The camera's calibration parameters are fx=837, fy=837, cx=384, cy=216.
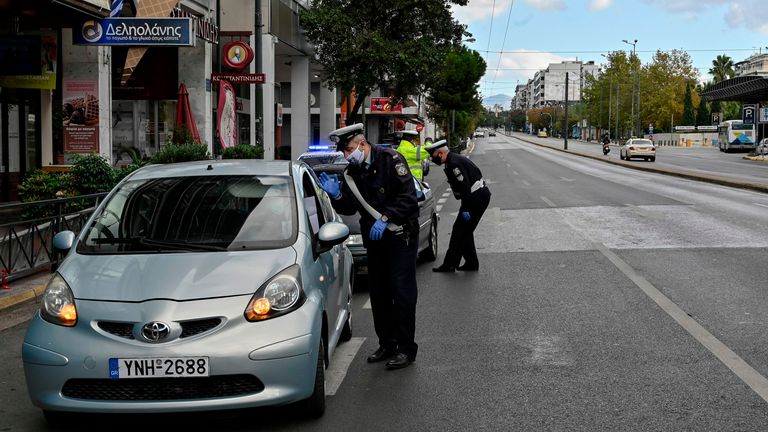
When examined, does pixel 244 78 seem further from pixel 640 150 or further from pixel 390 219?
pixel 640 150

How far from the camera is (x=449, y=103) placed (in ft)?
242

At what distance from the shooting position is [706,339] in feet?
22.0

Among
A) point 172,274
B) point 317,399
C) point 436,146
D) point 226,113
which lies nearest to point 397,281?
point 317,399

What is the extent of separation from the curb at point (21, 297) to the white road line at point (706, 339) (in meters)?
6.45

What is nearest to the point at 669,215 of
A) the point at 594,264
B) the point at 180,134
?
the point at 594,264

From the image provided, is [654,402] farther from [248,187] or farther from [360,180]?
[248,187]

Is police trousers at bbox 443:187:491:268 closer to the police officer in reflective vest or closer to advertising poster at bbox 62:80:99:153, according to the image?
the police officer in reflective vest

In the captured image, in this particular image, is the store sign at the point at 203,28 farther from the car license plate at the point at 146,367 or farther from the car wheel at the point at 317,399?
the car license plate at the point at 146,367

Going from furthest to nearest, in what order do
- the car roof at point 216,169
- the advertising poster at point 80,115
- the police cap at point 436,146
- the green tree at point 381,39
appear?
the green tree at point 381,39 < the advertising poster at point 80,115 < the police cap at point 436,146 < the car roof at point 216,169

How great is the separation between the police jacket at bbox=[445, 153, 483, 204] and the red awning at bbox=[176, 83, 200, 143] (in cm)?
1261

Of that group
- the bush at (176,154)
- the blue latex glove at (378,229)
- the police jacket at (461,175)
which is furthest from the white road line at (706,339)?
the bush at (176,154)

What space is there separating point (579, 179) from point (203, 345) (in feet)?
91.9

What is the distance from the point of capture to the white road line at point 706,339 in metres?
5.50

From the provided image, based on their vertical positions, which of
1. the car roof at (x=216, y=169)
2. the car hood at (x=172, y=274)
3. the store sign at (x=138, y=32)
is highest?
the store sign at (x=138, y=32)
